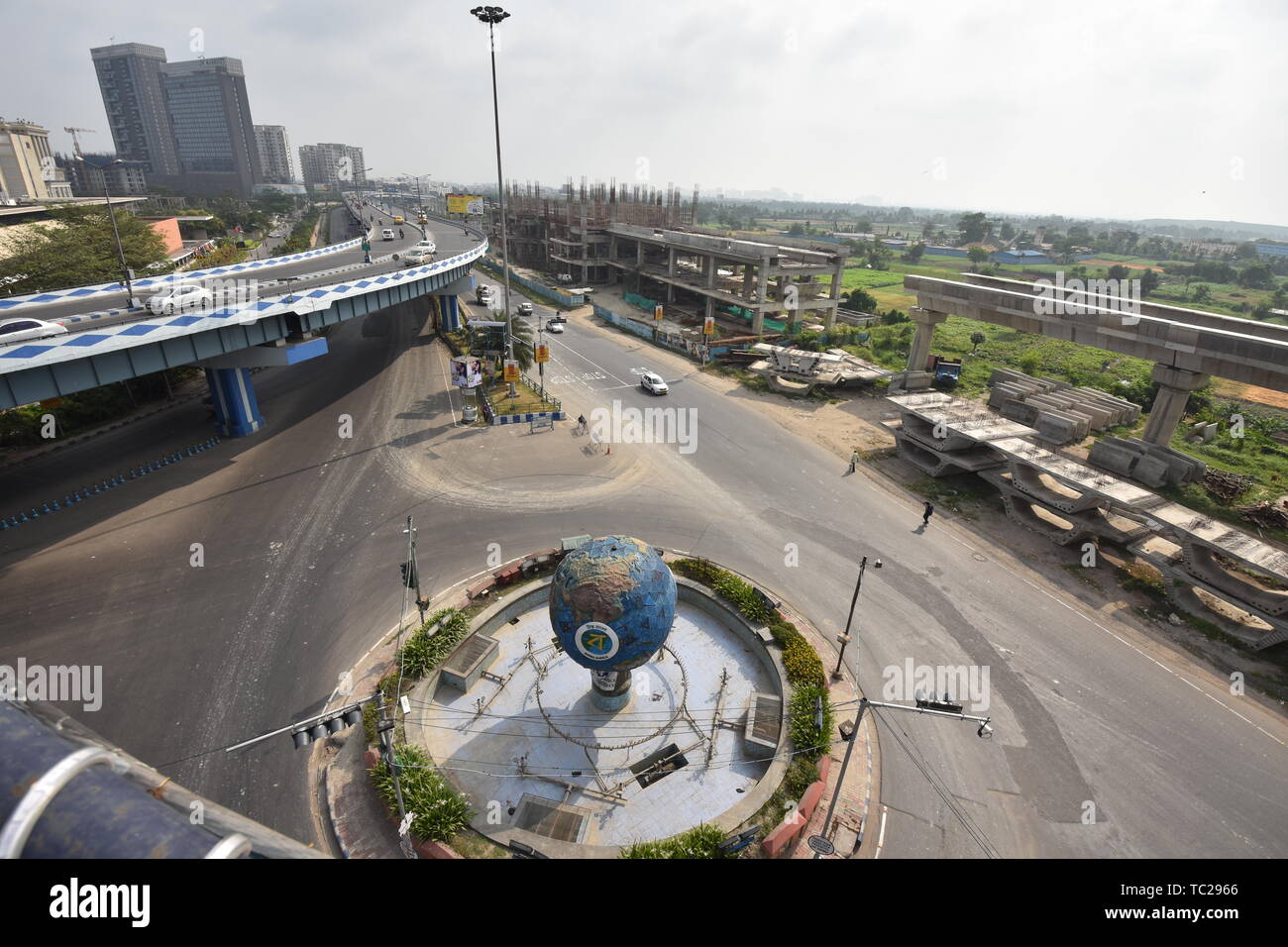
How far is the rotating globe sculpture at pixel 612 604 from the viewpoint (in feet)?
56.6

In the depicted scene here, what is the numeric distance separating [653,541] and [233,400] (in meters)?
29.5

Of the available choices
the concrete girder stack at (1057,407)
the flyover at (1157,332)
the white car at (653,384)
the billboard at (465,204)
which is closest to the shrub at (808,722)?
the concrete girder stack at (1057,407)

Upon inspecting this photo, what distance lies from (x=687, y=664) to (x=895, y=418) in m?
31.8

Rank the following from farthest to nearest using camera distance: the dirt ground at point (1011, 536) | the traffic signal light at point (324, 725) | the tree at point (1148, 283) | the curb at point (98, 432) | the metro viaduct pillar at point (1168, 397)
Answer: the tree at point (1148, 283), the metro viaduct pillar at point (1168, 397), the curb at point (98, 432), the dirt ground at point (1011, 536), the traffic signal light at point (324, 725)

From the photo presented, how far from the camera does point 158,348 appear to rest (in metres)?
30.8

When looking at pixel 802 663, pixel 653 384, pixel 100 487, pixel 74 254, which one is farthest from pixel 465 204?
pixel 802 663

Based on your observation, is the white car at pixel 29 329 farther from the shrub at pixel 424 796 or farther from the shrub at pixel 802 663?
the shrub at pixel 802 663

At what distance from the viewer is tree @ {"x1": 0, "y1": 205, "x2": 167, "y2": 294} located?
48656 mm

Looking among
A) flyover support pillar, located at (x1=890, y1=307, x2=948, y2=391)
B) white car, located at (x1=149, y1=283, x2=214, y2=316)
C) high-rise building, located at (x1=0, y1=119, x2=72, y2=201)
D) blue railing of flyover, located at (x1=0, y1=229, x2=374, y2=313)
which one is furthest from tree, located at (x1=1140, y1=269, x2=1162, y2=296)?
high-rise building, located at (x1=0, y1=119, x2=72, y2=201)

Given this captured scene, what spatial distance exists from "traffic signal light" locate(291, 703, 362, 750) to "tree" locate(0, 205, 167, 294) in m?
54.1

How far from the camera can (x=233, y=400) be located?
1501 inches

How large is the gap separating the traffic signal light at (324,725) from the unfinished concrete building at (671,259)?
5748 cm

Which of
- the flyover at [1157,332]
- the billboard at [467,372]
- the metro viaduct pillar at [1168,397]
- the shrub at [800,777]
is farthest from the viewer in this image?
the billboard at [467,372]
